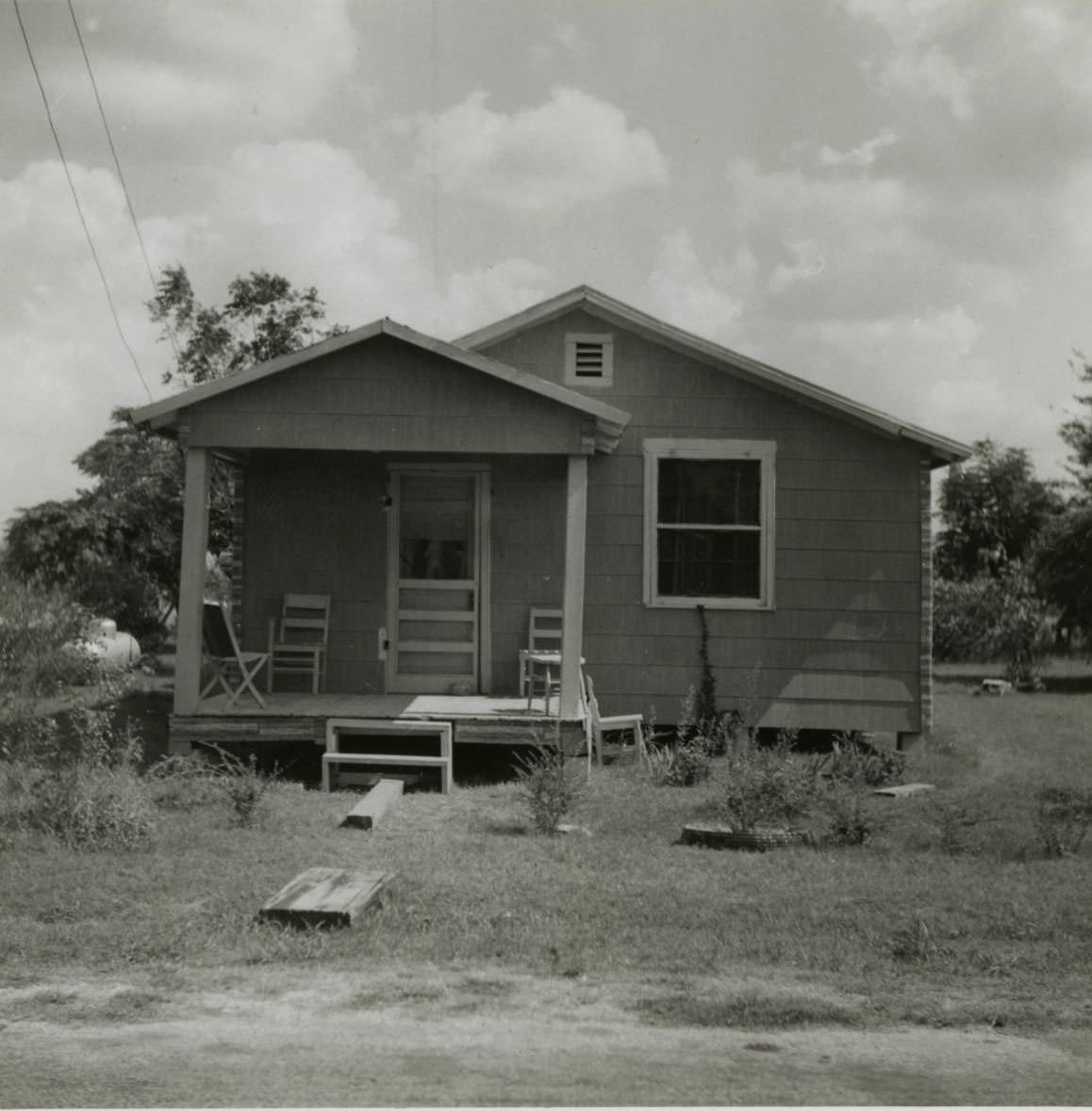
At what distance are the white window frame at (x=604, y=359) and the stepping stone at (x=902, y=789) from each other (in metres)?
4.83

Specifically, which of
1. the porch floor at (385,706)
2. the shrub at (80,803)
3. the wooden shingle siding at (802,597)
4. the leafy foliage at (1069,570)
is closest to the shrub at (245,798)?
the shrub at (80,803)

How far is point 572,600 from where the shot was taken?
36.8ft

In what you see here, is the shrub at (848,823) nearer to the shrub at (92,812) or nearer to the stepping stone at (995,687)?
the shrub at (92,812)

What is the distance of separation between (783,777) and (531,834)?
1666mm

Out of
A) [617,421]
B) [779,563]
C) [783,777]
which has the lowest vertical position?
[783,777]

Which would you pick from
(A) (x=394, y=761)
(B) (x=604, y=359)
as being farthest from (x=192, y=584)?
(B) (x=604, y=359)

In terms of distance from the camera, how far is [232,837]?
839cm

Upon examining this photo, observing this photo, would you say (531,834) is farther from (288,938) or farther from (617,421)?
(617,421)

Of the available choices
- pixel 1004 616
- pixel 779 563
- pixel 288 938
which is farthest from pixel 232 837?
pixel 1004 616

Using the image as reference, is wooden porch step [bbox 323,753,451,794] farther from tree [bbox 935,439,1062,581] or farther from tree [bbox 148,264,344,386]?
tree [bbox 935,439,1062,581]

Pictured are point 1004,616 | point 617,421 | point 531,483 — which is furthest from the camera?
point 1004,616

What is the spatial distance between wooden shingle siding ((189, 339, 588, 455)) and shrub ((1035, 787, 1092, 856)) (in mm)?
4460

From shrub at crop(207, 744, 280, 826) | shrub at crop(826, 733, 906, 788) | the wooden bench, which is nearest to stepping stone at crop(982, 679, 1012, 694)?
shrub at crop(826, 733, 906, 788)

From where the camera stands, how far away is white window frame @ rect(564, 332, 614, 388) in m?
13.6
